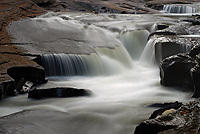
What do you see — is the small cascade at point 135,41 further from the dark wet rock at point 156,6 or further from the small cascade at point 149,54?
the dark wet rock at point 156,6

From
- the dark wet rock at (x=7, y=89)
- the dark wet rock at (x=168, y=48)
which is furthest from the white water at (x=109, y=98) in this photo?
the dark wet rock at (x=168, y=48)

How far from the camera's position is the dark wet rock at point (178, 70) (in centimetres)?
720

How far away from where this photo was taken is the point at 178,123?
12.5 feet

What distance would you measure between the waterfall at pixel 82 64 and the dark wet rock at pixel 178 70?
274 centimetres

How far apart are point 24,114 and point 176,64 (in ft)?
13.7

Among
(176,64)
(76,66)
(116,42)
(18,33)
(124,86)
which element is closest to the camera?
(176,64)

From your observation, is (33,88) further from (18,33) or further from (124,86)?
(18,33)

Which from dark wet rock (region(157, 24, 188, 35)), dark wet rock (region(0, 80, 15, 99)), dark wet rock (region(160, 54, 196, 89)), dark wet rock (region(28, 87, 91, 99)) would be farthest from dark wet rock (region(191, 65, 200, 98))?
dark wet rock (region(157, 24, 188, 35))

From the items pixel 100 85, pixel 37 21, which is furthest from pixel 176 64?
pixel 37 21

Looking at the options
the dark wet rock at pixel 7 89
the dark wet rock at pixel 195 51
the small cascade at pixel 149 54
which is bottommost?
the dark wet rock at pixel 7 89

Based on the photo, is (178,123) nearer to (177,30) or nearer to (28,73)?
(28,73)

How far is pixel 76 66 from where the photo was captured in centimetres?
928

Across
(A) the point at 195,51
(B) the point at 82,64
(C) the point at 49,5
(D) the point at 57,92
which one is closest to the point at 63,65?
(B) the point at 82,64

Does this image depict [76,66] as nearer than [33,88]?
No
